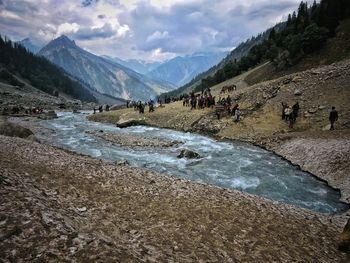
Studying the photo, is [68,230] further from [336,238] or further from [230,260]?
[336,238]

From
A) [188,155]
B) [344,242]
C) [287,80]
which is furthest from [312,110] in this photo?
[344,242]

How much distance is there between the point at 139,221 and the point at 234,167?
17058 mm

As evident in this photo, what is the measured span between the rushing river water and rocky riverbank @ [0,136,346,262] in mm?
4667

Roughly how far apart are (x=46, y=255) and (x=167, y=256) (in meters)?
3.57

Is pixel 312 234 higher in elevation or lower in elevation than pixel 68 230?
lower

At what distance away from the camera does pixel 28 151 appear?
878 inches

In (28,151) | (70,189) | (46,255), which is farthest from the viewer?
(28,151)

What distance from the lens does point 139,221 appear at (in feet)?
41.6

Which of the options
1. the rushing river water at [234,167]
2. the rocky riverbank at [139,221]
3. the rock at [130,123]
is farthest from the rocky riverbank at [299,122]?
the rocky riverbank at [139,221]

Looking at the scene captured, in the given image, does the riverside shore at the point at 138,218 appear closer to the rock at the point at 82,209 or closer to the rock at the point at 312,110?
the rock at the point at 82,209

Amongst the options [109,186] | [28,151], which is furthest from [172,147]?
[109,186]

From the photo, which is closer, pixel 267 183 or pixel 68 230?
pixel 68 230

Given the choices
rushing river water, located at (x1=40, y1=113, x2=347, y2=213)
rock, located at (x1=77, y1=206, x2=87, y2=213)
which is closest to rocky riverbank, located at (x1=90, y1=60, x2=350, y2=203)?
rushing river water, located at (x1=40, y1=113, x2=347, y2=213)

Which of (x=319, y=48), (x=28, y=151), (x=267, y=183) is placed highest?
(x=319, y=48)
